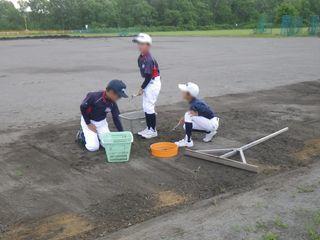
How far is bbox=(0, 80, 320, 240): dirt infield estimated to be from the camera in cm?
410

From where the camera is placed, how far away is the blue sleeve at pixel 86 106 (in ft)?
19.9

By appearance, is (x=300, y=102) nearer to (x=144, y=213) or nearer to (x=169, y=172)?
(x=169, y=172)

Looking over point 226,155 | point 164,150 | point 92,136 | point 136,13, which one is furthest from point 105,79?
point 136,13

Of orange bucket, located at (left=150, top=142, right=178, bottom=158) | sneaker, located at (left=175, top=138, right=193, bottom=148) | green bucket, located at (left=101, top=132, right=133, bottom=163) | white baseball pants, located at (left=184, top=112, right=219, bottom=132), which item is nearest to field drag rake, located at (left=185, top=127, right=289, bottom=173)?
orange bucket, located at (left=150, top=142, right=178, bottom=158)

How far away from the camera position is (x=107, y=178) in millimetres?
5168

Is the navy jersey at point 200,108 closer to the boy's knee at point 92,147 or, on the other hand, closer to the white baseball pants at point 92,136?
the white baseball pants at point 92,136

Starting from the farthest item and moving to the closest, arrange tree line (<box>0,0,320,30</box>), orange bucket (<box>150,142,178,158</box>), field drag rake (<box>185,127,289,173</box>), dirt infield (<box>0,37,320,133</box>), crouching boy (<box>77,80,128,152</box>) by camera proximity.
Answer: tree line (<box>0,0,320,30</box>) < dirt infield (<box>0,37,320,133</box>) < crouching boy (<box>77,80,128,152</box>) < orange bucket (<box>150,142,178,158</box>) < field drag rake (<box>185,127,289,173</box>)

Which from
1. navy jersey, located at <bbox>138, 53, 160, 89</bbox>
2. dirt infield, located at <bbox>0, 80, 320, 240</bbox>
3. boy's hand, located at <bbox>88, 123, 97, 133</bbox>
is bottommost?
dirt infield, located at <bbox>0, 80, 320, 240</bbox>

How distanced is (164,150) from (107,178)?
1.13 m

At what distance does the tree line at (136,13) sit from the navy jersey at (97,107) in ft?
269

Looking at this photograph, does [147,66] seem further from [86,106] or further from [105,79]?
[105,79]

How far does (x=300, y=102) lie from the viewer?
995cm

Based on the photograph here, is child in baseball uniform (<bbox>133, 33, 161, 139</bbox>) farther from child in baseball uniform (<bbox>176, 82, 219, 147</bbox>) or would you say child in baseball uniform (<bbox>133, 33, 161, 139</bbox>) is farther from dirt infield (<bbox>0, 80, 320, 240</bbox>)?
child in baseball uniform (<bbox>176, 82, 219, 147</bbox>)

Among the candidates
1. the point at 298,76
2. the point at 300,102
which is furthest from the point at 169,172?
the point at 298,76
